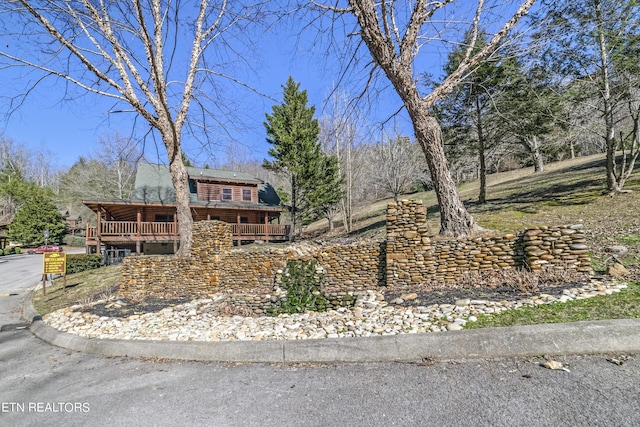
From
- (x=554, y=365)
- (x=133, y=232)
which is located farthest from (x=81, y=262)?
(x=554, y=365)

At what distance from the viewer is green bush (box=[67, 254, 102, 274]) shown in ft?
46.7

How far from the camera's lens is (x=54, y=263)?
Answer: 8.89 m

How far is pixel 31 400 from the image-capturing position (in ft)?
9.96

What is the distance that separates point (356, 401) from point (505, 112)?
15.2 m

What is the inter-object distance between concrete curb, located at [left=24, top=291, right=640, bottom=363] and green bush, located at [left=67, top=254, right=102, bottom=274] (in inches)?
542

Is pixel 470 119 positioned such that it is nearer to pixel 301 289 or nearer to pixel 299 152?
pixel 299 152

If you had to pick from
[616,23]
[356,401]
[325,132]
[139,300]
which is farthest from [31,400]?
[325,132]

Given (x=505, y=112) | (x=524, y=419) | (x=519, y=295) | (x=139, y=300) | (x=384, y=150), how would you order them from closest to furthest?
(x=524, y=419) → (x=519, y=295) → (x=139, y=300) → (x=505, y=112) → (x=384, y=150)

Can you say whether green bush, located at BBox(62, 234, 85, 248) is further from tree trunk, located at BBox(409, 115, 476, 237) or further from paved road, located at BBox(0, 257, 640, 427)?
tree trunk, located at BBox(409, 115, 476, 237)

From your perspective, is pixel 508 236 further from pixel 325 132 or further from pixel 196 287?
pixel 325 132

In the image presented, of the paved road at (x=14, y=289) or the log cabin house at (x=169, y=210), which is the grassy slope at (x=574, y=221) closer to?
the paved road at (x=14, y=289)

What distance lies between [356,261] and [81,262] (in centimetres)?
1477

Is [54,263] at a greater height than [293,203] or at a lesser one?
lesser

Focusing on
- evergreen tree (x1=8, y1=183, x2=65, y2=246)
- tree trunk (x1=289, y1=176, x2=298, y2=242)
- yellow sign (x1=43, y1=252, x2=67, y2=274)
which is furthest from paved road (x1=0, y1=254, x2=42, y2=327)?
evergreen tree (x1=8, y1=183, x2=65, y2=246)
